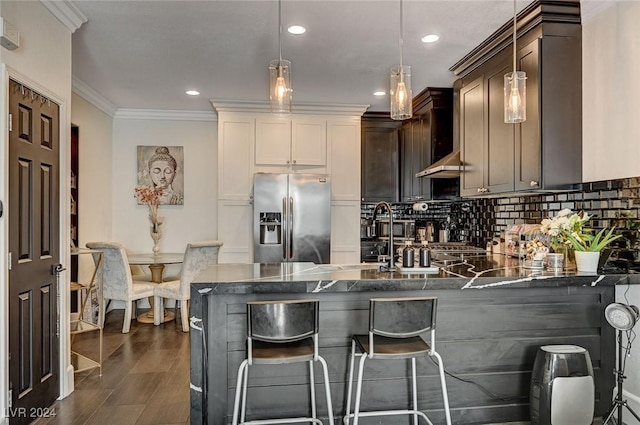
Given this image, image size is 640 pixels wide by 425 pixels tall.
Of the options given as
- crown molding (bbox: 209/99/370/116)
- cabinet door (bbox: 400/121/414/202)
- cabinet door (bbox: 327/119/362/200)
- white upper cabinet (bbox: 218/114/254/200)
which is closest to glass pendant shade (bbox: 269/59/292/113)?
crown molding (bbox: 209/99/370/116)

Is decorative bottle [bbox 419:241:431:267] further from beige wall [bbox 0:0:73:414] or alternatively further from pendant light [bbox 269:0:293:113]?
beige wall [bbox 0:0:73:414]

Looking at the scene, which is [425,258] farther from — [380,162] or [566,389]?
[380,162]

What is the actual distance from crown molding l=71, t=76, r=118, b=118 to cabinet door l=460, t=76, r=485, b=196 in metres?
3.79

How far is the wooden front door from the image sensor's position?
8.21 feet

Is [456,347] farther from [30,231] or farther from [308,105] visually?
[308,105]

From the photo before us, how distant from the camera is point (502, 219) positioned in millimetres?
4422

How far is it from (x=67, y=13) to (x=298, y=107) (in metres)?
2.85

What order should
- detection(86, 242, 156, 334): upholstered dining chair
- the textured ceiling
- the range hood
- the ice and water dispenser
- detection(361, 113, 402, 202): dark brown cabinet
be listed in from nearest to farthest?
the textured ceiling < the range hood < detection(86, 242, 156, 334): upholstered dining chair < the ice and water dispenser < detection(361, 113, 402, 202): dark brown cabinet

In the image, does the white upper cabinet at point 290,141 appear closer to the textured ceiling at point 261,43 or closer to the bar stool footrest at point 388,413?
the textured ceiling at point 261,43

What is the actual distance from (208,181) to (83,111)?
169cm

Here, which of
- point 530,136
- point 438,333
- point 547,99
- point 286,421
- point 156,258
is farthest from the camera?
point 156,258

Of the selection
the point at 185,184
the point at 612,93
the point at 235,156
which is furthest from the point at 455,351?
the point at 185,184

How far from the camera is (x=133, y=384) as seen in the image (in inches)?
132

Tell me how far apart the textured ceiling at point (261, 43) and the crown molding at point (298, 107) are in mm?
246
